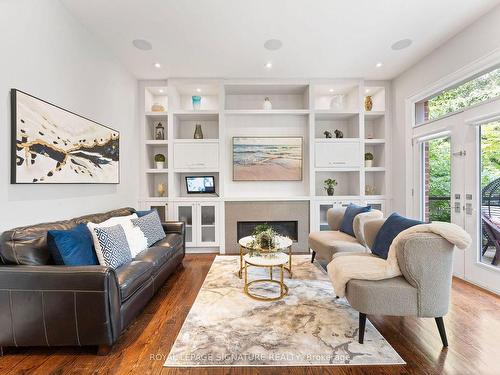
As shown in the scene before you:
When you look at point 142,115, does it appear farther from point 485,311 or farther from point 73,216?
point 485,311

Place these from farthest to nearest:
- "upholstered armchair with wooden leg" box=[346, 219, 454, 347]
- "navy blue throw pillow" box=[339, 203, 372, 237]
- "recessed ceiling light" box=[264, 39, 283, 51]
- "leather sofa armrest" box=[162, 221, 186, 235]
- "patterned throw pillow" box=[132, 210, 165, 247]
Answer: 1. "leather sofa armrest" box=[162, 221, 186, 235]
2. "navy blue throw pillow" box=[339, 203, 372, 237]
3. "recessed ceiling light" box=[264, 39, 283, 51]
4. "patterned throw pillow" box=[132, 210, 165, 247]
5. "upholstered armchair with wooden leg" box=[346, 219, 454, 347]

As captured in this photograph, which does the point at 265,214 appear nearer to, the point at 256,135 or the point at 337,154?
the point at 256,135

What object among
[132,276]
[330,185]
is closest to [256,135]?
[330,185]

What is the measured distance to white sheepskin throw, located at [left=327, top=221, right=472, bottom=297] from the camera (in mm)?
1718

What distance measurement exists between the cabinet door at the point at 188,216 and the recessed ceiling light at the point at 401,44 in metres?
3.82

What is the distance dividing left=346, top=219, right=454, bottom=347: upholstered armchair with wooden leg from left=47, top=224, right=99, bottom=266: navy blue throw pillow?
7.09 ft

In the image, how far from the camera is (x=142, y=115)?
14.4 feet

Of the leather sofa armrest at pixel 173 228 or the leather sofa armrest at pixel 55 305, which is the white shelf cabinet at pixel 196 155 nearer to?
the leather sofa armrest at pixel 173 228

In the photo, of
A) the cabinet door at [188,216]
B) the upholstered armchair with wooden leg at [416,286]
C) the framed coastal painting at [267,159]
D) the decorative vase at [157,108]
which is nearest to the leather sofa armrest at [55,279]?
the upholstered armchair with wooden leg at [416,286]

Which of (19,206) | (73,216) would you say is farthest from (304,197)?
(19,206)

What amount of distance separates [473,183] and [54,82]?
4.76 meters

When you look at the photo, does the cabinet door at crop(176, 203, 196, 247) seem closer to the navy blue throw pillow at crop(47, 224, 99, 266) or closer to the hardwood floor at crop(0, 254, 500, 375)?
the hardwood floor at crop(0, 254, 500, 375)

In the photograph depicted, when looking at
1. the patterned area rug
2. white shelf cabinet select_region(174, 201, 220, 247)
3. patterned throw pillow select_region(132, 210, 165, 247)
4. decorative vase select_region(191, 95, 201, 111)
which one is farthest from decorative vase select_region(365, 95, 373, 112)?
patterned throw pillow select_region(132, 210, 165, 247)

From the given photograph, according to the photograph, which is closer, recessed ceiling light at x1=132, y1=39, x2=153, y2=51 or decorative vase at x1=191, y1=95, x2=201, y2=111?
recessed ceiling light at x1=132, y1=39, x2=153, y2=51
